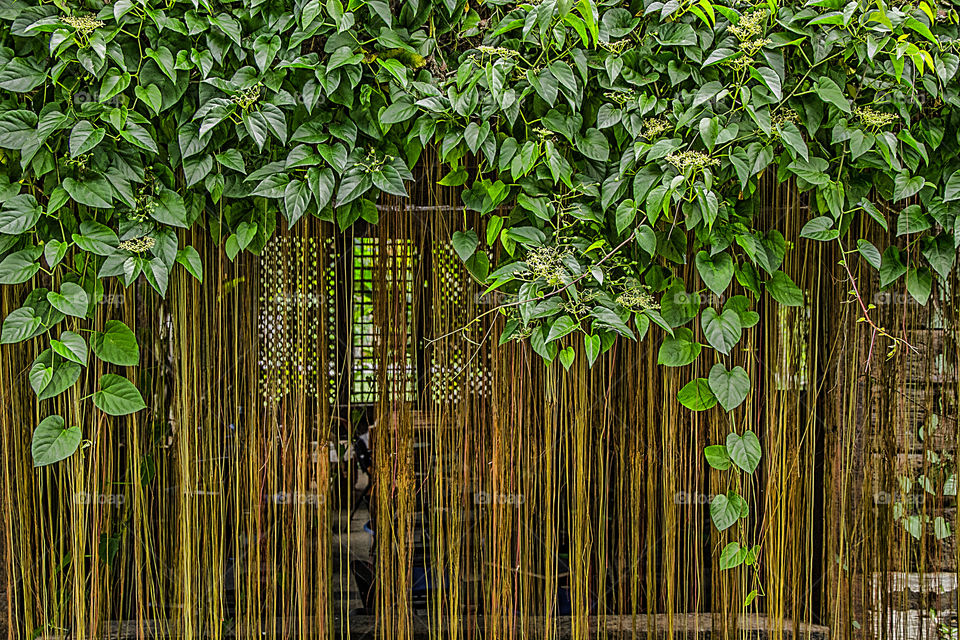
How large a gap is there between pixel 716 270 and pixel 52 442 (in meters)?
1.14

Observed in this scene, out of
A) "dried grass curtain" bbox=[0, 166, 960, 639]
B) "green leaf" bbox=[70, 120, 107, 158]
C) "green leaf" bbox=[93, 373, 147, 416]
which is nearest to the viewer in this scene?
"green leaf" bbox=[70, 120, 107, 158]

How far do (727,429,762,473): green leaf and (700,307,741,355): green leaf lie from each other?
18cm

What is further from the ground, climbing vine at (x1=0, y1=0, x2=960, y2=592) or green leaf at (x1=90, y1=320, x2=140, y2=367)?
climbing vine at (x1=0, y1=0, x2=960, y2=592)

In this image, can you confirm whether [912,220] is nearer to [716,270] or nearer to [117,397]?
[716,270]

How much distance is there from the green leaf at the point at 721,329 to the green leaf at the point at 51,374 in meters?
1.05

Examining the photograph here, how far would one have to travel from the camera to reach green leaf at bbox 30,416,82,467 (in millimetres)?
1173

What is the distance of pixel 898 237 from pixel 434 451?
0.95 meters

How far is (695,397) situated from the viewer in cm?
Result: 126

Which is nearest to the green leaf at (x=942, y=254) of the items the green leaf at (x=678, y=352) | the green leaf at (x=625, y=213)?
the green leaf at (x=678, y=352)

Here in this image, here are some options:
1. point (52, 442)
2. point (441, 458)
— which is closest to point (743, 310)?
point (441, 458)

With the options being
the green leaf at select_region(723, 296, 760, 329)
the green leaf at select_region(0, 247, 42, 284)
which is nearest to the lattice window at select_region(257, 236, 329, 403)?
the green leaf at select_region(0, 247, 42, 284)

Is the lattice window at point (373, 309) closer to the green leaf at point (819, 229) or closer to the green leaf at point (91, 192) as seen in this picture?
the green leaf at point (91, 192)

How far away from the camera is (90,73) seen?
43.7 inches

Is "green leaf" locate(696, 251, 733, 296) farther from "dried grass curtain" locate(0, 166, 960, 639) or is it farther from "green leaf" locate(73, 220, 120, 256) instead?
"green leaf" locate(73, 220, 120, 256)
